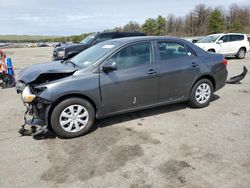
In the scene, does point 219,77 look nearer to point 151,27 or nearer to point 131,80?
point 131,80

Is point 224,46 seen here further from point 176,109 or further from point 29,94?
point 29,94

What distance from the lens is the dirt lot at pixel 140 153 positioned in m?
2.77

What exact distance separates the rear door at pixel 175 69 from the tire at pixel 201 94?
203 millimetres

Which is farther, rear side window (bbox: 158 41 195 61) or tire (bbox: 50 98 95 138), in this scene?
rear side window (bbox: 158 41 195 61)

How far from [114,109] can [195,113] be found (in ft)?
6.43

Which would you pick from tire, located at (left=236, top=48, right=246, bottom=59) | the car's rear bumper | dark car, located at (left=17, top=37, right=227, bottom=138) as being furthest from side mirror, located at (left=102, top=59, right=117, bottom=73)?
tire, located at (left=236, top=48, right=246, bottom=59)

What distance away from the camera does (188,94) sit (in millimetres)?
5016

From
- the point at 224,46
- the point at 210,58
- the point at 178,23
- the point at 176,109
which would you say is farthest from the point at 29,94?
the point at 178,23

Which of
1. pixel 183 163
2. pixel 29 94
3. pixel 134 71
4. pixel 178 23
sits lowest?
pixel 183 163

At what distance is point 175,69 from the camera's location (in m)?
4.65

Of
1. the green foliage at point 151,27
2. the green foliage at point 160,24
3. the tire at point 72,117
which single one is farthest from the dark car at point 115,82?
the green foliage at point 160,24

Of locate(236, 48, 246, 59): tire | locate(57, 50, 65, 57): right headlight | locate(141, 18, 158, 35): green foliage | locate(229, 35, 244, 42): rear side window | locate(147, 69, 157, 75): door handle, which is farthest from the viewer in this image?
locate(141, 18, 158, 35): green foliage

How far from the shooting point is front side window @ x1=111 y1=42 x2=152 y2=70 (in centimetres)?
414

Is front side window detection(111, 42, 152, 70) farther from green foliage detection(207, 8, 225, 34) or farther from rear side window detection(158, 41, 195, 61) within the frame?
green foliage detection(207, 8, 225, 34)
